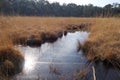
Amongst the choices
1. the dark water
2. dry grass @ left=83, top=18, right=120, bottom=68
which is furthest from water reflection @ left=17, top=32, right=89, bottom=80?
dry grass @ left=83, top=18, right=120, bottom=68

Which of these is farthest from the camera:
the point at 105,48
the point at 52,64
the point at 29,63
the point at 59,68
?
the point at 105,48

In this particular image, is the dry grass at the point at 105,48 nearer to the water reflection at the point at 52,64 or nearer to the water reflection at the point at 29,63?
the water reflection at the point at 52,64

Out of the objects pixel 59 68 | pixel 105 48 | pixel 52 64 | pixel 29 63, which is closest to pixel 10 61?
pixel 29 63

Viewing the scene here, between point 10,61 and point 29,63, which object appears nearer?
point 10,61

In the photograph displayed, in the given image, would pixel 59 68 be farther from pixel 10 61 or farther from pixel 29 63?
pixel 10 61

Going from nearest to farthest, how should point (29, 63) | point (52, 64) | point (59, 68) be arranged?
point (59, 68) < point (52, 64) < point (29, 63)

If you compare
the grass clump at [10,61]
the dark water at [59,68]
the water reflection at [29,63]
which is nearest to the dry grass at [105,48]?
the dark water at [59,68]

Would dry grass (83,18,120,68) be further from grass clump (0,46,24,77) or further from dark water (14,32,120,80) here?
grass clump (0,46,24,77)

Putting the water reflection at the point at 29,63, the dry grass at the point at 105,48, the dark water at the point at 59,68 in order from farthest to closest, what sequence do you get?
the dry grass at the point at 105,48
the water reflection at the point at 29,63
the dark water at the point at 59,68

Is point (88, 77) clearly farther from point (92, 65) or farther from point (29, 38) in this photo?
point (29, 38)

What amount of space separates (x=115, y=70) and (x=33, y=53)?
10.3 ft

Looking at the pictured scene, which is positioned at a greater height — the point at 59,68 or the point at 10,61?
the point at 10,61

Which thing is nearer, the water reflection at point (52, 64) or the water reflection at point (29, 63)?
the water reflection at point (52, 64)

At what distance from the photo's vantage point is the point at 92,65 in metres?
6.44
